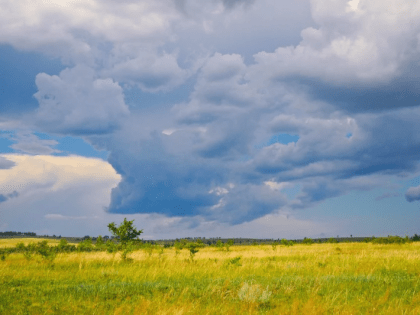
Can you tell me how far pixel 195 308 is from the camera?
8141 mm

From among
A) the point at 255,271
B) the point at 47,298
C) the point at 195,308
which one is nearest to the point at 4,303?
the point at 47,298

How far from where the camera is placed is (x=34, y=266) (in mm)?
18734

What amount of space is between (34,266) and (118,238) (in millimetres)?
9329

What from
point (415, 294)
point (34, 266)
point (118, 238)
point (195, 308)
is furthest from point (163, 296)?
point (118, 238)

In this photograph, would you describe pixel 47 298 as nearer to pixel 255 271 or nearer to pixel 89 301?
pixel 89 301

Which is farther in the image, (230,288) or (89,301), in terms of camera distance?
(230,288)

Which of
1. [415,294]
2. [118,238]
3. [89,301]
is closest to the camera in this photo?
[89,301]

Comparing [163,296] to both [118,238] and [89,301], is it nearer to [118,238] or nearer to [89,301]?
[89,301]

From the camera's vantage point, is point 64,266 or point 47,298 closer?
point 47,298

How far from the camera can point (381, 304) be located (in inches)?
Result: 348

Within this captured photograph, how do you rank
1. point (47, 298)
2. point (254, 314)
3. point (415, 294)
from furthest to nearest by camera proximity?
point (415, 294), point (47, 298), point (254, 314)

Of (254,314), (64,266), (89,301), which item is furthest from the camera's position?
(64,266)

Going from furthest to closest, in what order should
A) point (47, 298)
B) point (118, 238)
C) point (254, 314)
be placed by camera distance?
point (118, 238), point (47, 298), point (254, 314)

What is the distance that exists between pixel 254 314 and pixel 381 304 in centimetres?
351
